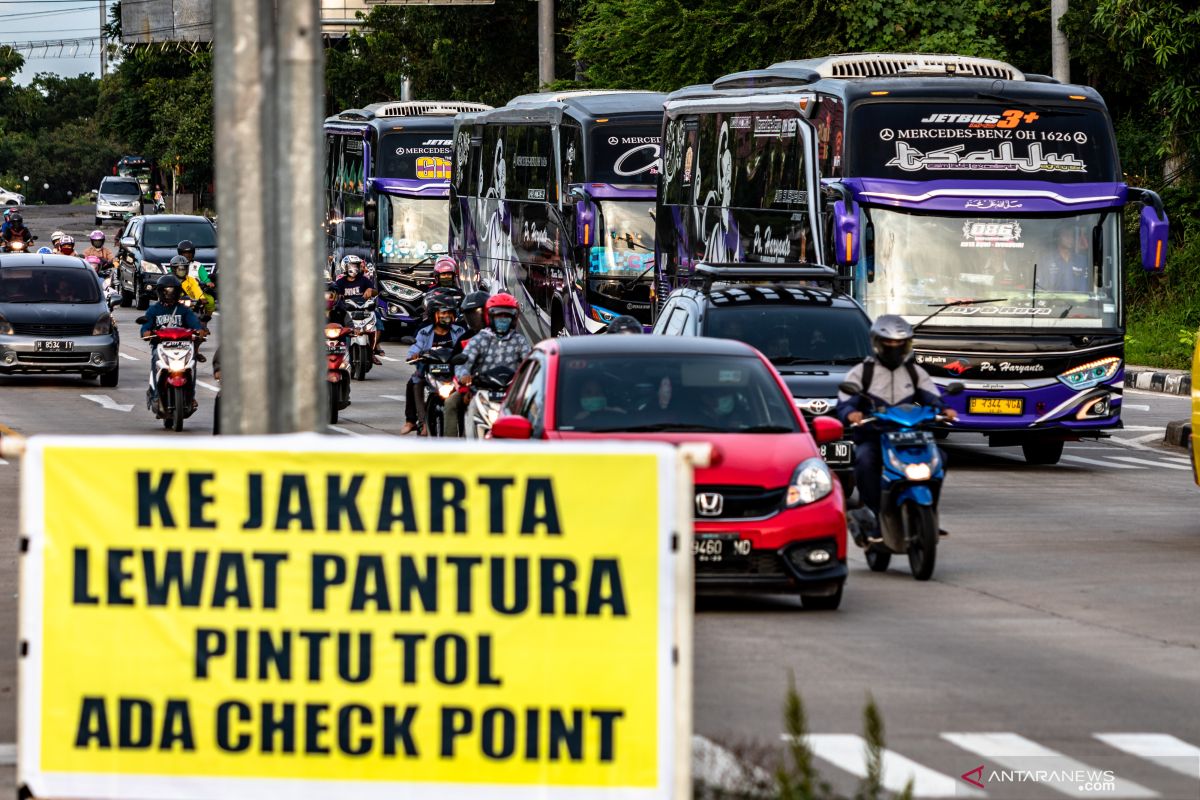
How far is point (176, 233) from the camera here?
161 ft

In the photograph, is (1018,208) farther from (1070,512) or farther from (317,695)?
(317,695)

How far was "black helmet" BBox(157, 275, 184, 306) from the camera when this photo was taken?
80.8 feet

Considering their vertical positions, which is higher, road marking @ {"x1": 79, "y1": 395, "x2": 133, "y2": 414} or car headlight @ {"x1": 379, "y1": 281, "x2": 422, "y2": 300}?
car headlight @ {"x1": 379, "y1": 281, "x2": 422, "y2": 300}

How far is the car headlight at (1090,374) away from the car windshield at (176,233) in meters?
29.7

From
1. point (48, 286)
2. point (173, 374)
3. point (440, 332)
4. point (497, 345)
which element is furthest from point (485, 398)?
point (48, 286)

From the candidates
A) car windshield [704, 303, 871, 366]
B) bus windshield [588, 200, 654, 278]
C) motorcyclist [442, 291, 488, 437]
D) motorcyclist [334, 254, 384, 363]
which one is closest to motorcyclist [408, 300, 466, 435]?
motorcyclist [442, 291, 488, 437]

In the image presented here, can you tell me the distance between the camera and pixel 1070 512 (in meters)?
18.1

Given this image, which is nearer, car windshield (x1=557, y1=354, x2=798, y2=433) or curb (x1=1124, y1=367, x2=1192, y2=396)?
car windshield (x1=557, y1=354, x2=798, y2=433)

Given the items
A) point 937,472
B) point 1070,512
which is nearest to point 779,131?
point 1070,512

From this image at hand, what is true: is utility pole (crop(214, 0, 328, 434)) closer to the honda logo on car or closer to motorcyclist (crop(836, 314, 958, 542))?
the honda logo on car

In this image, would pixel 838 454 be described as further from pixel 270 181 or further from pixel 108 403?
pixel 108 403

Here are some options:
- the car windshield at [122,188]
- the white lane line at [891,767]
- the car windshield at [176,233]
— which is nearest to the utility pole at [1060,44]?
the car windshield at [176,233]

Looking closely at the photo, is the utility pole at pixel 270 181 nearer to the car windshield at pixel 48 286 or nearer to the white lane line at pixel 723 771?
the white lane line at pixel 723 771

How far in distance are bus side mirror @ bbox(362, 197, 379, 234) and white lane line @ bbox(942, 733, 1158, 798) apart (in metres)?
32.2
